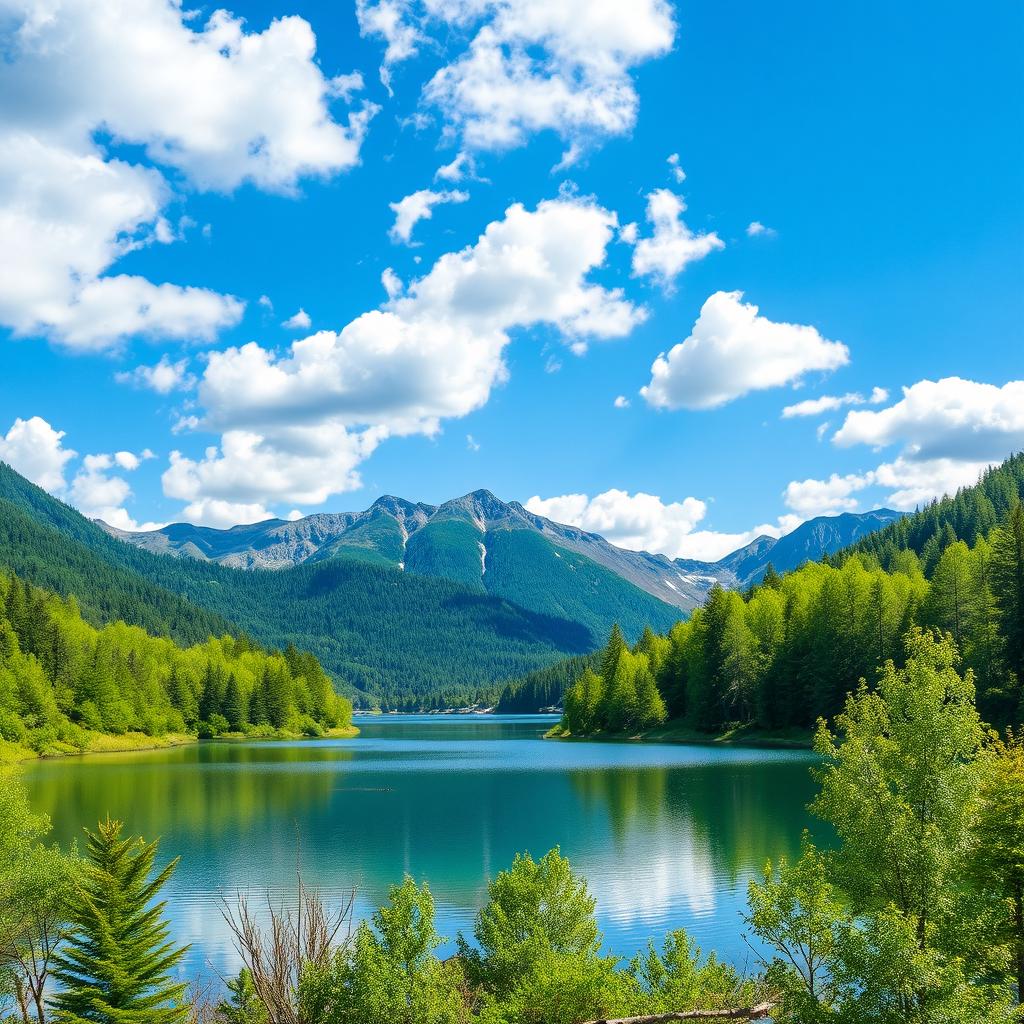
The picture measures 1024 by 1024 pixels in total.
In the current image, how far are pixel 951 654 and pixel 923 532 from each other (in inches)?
7280

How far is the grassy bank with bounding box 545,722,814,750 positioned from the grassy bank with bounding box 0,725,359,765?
5485 centimetres

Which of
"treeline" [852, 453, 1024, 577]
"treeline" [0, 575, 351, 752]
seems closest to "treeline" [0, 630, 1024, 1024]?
"treeline" [0, 575, 351, 752]

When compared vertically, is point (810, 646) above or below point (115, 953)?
above

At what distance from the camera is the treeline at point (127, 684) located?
105500mm

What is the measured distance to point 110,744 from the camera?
116125mm

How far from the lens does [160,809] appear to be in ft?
191

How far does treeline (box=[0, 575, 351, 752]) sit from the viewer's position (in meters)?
106

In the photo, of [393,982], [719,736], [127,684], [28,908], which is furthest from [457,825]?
[127,684]

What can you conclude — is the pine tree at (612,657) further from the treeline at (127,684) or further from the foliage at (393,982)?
the foliage at (393,982)

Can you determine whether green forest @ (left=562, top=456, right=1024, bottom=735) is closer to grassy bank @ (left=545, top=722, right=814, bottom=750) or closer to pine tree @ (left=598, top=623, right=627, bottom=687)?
pine tree @ (left=598, top=623, right=627, bottom=687)

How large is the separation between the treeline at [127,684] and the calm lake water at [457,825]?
47.7 ft

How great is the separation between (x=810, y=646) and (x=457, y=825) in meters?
61.6

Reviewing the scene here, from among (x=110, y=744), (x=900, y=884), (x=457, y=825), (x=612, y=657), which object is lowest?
(x=110, y=744)

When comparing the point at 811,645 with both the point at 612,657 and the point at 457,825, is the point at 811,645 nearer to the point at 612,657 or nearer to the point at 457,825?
the point at 612,657
